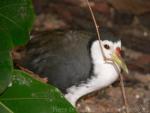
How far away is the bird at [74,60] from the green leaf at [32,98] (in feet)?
2.47

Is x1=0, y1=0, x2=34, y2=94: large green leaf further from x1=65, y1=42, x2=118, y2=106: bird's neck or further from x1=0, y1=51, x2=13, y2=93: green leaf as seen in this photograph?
x1=65, y1=42, x2=118, y2=106: bird's neck

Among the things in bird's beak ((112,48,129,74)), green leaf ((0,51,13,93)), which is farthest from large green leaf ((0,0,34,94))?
bird's beak ((112,48,129,74))

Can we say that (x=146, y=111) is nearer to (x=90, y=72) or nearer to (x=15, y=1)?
(x=90, y=72)

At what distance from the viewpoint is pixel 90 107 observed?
334cm

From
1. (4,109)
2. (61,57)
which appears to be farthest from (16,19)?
(61,57)

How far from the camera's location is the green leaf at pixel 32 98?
199 cm

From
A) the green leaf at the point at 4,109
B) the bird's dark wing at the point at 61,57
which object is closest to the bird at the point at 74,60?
the bird's dark wing at the point at 61,57

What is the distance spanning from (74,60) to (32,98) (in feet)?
2.87

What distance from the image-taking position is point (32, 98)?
2010 millimetres

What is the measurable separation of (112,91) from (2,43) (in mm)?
1620

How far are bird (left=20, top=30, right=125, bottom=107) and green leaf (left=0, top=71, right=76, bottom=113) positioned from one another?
753mm

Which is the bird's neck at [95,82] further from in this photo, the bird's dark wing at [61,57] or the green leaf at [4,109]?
the green leaf at [4,109]

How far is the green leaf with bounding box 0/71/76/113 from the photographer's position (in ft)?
6.52

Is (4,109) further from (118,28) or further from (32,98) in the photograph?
(118,28)
